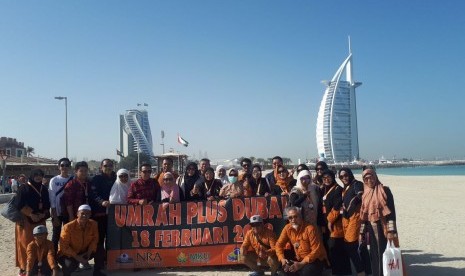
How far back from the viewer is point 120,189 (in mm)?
6539

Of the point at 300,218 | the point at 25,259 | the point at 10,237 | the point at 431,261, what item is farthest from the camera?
the point at 10,237

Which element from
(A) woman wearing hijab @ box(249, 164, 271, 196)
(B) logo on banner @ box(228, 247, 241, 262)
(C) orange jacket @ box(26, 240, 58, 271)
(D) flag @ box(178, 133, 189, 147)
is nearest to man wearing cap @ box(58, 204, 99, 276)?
(C) orange jacket @ box(26, 240, 58, 271)

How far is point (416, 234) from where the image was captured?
9484mm

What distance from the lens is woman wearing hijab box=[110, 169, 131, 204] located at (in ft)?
21.2

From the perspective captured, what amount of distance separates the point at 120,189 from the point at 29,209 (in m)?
1.39

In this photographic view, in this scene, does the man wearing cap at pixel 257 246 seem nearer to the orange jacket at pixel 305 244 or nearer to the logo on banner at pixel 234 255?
the orange jacket at pixel 305 244

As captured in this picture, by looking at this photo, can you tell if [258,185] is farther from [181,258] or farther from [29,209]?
[29,209]

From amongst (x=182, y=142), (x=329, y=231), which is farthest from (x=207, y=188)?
(x=182, y=142)

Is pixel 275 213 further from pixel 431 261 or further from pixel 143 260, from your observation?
pixel 431 261

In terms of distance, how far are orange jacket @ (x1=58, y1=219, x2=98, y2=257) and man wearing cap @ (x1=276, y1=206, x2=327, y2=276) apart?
9.25 feet

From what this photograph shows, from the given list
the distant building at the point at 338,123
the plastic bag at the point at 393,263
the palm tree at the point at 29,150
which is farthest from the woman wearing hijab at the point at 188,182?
the distant building at the point at 338,123

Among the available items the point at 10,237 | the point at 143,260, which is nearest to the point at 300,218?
the point at 143,260

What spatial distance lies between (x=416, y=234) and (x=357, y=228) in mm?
4907

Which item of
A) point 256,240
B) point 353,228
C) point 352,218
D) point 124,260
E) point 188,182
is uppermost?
point 188,182
